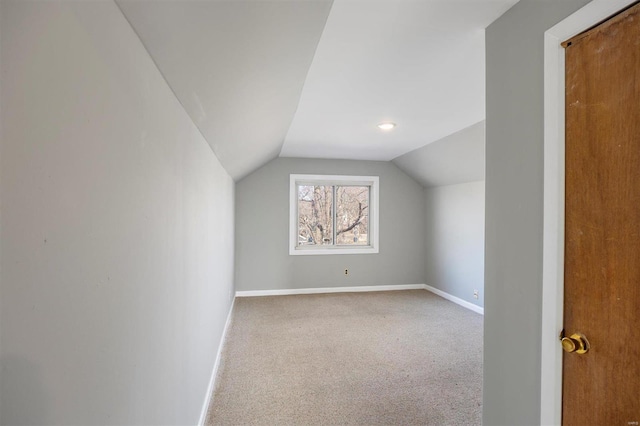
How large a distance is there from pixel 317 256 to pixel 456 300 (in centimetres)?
217

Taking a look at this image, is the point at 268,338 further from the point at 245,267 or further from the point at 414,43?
the point at 414,43

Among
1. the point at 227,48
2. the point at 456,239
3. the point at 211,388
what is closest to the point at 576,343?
the point at 227,48

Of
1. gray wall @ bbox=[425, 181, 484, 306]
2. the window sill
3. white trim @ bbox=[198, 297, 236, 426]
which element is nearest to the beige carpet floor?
white trim @ bbox=[198, 297, 236, 426]

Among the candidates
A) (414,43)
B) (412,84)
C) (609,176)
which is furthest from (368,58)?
(609,176)

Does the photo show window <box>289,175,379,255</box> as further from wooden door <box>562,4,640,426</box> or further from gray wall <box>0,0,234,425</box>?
wooden door <box>562,4,640,426</box>

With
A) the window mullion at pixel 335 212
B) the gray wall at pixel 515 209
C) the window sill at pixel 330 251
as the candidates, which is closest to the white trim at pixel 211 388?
the gray wall at pixel 515 209

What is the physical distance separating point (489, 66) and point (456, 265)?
149 inches

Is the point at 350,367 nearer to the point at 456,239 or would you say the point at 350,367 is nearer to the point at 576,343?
the point at 576,343

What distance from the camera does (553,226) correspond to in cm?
115

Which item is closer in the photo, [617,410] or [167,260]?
[617,410]

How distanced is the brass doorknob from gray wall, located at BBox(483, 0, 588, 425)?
9cm

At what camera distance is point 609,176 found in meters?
1.00

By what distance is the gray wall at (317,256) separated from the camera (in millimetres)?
4969

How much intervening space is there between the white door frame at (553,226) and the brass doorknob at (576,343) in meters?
0.03
